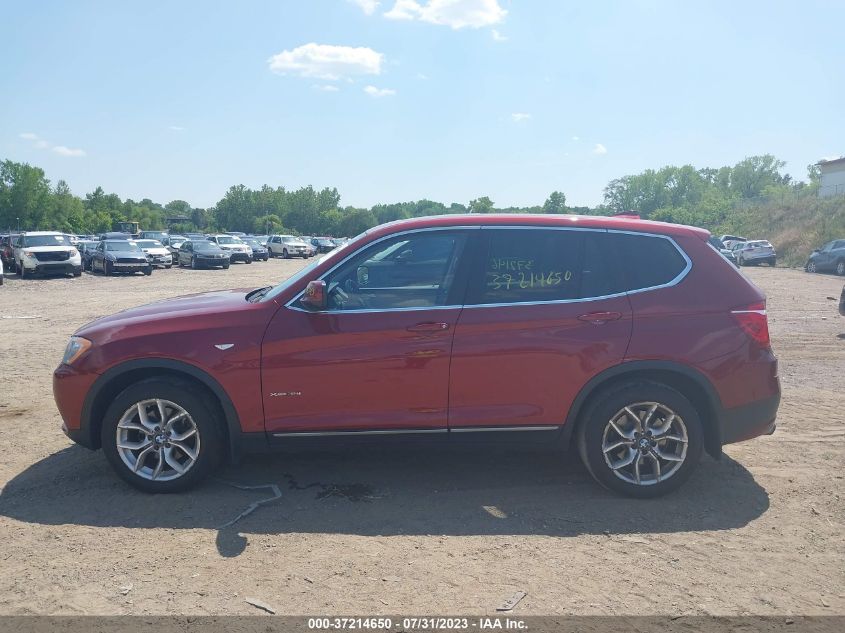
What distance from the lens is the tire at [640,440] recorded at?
4297mm

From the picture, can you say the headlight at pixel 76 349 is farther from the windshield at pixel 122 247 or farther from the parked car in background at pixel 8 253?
the parked car in background at pixel 8 253

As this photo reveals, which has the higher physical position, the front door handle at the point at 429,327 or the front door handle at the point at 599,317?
the front door handle at the point at 599,317

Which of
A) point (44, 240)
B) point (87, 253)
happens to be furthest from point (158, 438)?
point (87, 253)

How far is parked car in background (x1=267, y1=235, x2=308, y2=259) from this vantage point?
163 ft

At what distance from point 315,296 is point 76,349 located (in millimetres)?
1716

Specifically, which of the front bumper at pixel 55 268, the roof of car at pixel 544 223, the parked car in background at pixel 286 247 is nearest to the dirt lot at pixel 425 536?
the roof of car at pixel 544 223

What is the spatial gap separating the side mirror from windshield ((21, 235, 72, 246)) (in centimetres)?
2549

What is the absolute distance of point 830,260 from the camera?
1219 inches

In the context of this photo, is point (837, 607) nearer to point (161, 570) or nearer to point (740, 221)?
point (161, 570)

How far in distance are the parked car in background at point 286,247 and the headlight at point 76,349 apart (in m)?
46.0

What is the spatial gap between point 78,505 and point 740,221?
67.1m

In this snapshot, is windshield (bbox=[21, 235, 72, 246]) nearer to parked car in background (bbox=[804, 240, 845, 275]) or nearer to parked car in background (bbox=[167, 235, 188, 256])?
parked car in background (bbox=[167, 235, 188, 256])

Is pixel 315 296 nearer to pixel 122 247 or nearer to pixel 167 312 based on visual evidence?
pixel 167 312

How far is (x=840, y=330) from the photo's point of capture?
465 inches
